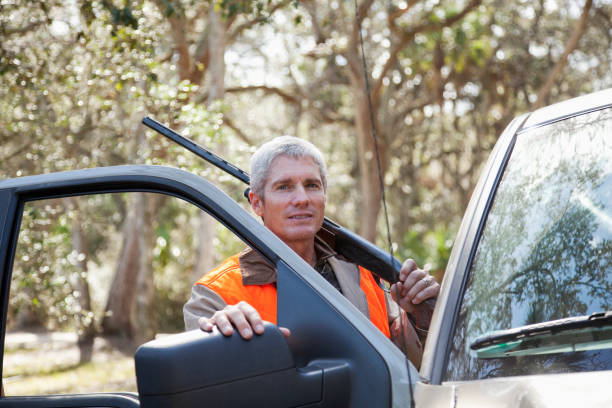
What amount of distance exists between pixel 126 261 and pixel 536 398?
52.9ft

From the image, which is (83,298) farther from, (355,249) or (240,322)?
(240,322)

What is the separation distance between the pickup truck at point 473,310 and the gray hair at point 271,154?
0.68 meters

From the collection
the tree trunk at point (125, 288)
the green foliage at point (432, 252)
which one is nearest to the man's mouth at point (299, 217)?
the green foliage at point (432, 252)

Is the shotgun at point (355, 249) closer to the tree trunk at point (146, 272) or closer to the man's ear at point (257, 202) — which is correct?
the man's ear at point (257, 202)

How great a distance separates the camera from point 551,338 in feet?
5.47

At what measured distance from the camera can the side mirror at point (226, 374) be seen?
1576 millimetres

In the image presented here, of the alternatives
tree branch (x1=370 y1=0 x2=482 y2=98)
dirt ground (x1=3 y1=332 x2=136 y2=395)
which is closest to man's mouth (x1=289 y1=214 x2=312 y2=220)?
dirt ground (x1=3 y1=332 x2=136 y2=395)

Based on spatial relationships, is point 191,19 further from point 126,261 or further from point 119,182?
point 119,182

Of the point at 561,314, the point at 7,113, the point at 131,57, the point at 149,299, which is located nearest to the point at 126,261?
the point at 149,299

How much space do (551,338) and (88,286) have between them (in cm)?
1756

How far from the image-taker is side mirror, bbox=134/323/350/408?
1.58m

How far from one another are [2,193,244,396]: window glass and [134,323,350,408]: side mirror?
3.56 metres

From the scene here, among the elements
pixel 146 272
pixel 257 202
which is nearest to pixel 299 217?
pixel 257 202

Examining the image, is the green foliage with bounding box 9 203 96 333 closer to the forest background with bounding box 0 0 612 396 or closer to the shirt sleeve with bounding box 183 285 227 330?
the forest background with bounding box 0 0 612 396
